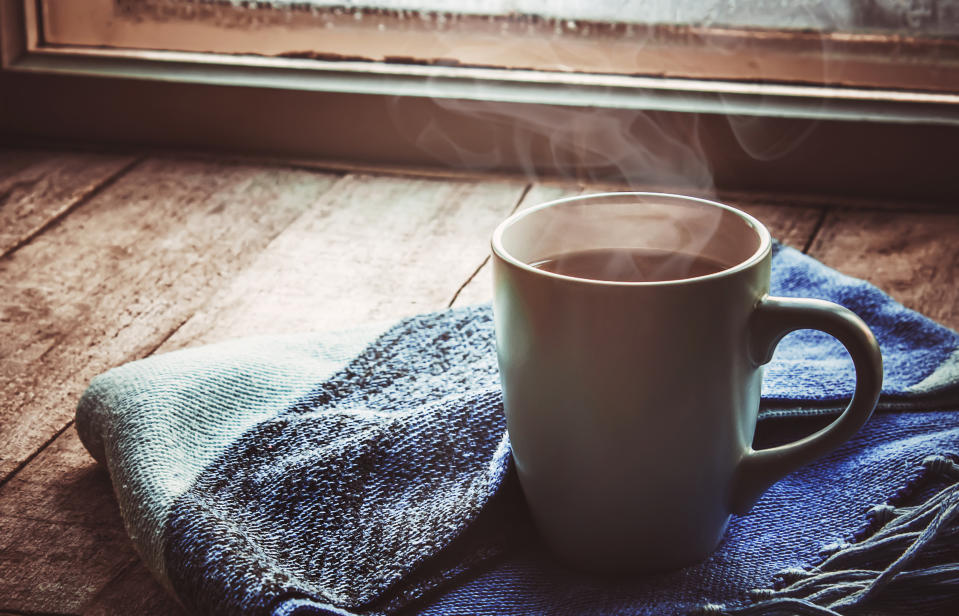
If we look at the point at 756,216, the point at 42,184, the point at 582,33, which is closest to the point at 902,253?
the point at 756,216

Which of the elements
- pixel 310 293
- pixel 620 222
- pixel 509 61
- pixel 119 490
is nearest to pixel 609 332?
pixel 620 222

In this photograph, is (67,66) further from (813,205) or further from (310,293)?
(813,205)

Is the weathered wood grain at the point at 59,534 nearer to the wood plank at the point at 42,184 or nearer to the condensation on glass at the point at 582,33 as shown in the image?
the wood plank at the point at 42,184

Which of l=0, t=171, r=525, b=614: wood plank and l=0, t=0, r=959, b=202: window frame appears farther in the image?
l=0, t=0, r=959, b=202: window frame

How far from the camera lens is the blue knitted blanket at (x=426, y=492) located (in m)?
0.42

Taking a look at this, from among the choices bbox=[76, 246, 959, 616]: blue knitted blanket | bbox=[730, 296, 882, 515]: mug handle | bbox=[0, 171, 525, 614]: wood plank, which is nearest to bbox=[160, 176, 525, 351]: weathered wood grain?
bbox=[0, 171, 525, 614]: wood plank

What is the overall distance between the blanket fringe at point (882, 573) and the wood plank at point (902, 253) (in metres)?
0.32

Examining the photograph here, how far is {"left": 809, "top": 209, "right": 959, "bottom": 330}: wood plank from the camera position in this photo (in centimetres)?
76

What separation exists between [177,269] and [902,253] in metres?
0.62

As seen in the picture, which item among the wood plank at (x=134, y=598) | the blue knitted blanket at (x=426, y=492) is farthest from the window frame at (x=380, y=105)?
the wood plank at (x=134, y=598)

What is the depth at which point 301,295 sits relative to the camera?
0.78m

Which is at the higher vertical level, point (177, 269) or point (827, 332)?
point (827, 332)

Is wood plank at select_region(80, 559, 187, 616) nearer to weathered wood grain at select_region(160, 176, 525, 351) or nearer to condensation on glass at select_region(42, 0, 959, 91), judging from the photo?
weathered wood grain at select_region(160, 176, 525, 351)

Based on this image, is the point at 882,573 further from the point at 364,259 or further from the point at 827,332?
the point at 364,259
